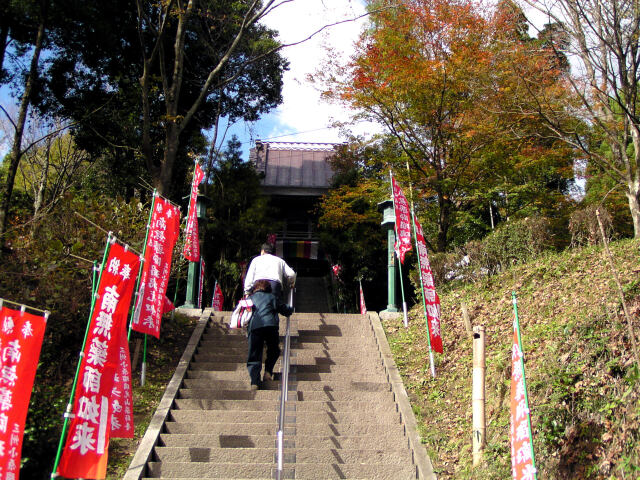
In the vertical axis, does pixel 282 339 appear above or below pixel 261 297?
below

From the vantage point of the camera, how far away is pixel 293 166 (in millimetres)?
23688

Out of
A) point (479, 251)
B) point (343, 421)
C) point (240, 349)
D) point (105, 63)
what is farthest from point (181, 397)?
point (105, 63)

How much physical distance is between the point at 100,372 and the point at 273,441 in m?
2.13

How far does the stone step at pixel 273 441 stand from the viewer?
19.8 ft

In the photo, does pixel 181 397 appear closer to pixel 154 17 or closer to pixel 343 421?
pixel 343 421

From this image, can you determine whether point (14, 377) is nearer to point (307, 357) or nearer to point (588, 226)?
point (307, 357)

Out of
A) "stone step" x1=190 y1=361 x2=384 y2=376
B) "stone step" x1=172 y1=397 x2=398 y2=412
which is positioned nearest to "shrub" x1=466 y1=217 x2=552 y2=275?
"stone step" x1=190 y1=361 x2=384 y2=376

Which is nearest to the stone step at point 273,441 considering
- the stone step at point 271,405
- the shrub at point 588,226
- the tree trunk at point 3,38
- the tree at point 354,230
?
the stone step at point 271,405

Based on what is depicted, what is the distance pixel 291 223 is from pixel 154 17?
11087 mm

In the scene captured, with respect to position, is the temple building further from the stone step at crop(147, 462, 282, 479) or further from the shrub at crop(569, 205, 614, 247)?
the stone step at crop(147, 462, 282, 479)

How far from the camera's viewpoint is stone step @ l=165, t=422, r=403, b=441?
20.5 feet

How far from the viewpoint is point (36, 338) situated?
15.1 ft

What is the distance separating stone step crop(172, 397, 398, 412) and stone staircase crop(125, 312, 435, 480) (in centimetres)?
1

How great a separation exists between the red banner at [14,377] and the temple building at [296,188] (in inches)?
713
